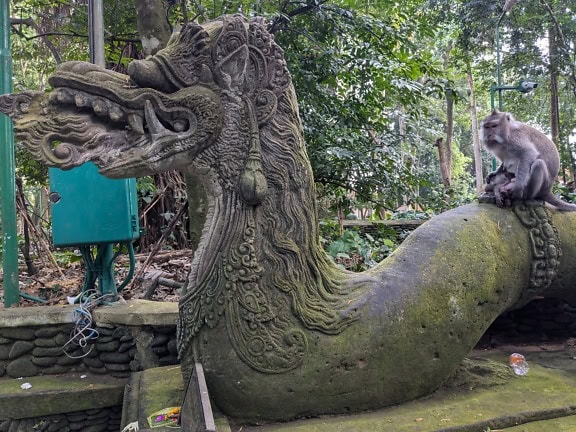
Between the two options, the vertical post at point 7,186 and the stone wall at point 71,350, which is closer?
the stone wall at point 71,350

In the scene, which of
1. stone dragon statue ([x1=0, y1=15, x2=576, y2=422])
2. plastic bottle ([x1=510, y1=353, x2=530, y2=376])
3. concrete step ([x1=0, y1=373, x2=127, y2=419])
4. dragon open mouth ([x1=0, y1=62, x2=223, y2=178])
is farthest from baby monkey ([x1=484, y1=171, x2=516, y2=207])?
concrete step ([x1=0, y1=373, x2=127, y2=419])

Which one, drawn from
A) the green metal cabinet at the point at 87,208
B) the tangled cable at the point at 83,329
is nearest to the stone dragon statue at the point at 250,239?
the tangled cable at the point at 83,329

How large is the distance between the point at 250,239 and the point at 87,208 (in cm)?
203

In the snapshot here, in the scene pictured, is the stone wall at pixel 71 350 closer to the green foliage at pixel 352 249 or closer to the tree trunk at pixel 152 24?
the green foliage at pixel 352 249

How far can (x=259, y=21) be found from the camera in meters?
2.59

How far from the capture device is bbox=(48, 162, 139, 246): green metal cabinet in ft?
13.1

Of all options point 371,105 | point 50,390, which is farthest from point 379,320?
point 371,105

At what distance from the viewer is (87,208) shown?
158 inches

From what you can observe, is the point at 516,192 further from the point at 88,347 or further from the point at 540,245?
the point at 88,347

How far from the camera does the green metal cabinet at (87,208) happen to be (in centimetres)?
399

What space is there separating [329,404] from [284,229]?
2.71 feet

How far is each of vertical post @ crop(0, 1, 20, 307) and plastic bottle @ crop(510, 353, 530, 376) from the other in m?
3.73

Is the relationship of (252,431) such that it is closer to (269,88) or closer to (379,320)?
(379,320)

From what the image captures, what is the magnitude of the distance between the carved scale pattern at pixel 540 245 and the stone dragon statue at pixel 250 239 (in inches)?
24.9
